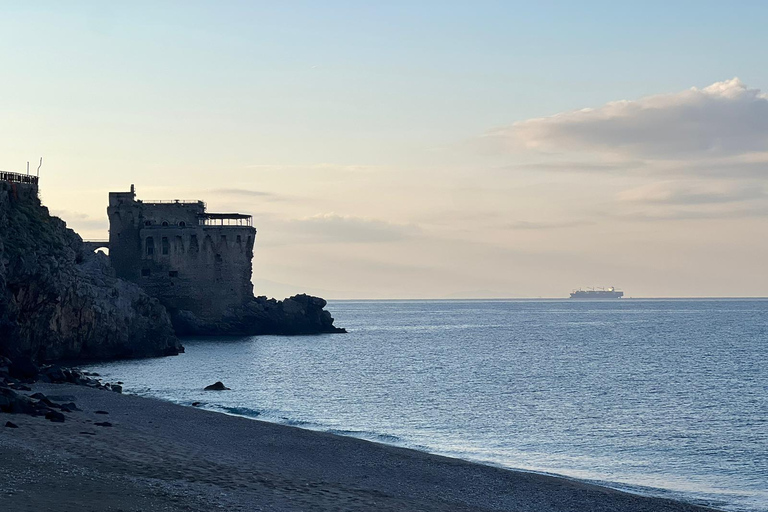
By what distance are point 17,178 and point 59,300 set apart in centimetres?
950

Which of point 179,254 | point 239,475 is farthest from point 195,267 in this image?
point 239,475

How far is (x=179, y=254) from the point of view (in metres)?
106

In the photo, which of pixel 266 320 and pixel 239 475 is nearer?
pixel 239 475

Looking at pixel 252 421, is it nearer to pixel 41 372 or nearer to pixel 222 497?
pixel 41 372

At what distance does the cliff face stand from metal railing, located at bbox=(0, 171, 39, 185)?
1.03 m

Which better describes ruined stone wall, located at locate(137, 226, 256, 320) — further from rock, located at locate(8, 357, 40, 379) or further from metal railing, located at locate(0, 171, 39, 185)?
rock, located at locate(8, 357, 40, 379)

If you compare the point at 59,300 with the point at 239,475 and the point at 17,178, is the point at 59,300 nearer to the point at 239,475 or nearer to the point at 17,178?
the point at 17,178

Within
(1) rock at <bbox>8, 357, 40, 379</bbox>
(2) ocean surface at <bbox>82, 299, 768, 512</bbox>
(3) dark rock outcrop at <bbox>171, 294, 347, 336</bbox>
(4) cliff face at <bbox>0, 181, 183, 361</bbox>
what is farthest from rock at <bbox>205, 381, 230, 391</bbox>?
(3) dark rock outcrop at <bbox>171, 294, 347, 336</bbox>

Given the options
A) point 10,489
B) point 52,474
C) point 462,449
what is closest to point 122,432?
point 52,474

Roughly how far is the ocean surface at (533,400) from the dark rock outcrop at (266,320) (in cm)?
681

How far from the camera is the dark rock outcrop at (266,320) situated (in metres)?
106

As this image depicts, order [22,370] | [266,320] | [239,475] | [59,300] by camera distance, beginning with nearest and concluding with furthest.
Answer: [239,475] → [22,370] → [59,300] → [266,320]

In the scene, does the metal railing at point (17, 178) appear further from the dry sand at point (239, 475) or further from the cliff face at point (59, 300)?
the dry sand at point (239, 475)

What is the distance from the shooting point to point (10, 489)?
1723 centimetres
